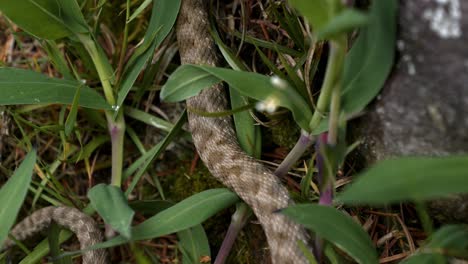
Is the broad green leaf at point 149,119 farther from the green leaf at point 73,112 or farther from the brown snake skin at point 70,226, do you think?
the brown snake skin at point 70,226

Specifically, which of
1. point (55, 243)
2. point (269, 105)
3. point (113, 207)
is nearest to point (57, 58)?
point (55, 243)

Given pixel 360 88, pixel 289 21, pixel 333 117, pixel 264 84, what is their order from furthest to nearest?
1. pixel 289 21
2. pixel 264 84
3. pixel 360 88
4. pixel 333 117

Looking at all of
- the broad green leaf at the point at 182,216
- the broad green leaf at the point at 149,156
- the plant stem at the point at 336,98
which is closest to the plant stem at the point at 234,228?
the broad green leaf at the point at 182,216

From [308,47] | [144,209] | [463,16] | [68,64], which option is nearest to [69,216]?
[144,209]

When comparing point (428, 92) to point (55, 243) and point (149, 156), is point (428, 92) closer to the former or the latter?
point (149, 156)

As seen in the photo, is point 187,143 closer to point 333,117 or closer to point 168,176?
point 168,176
